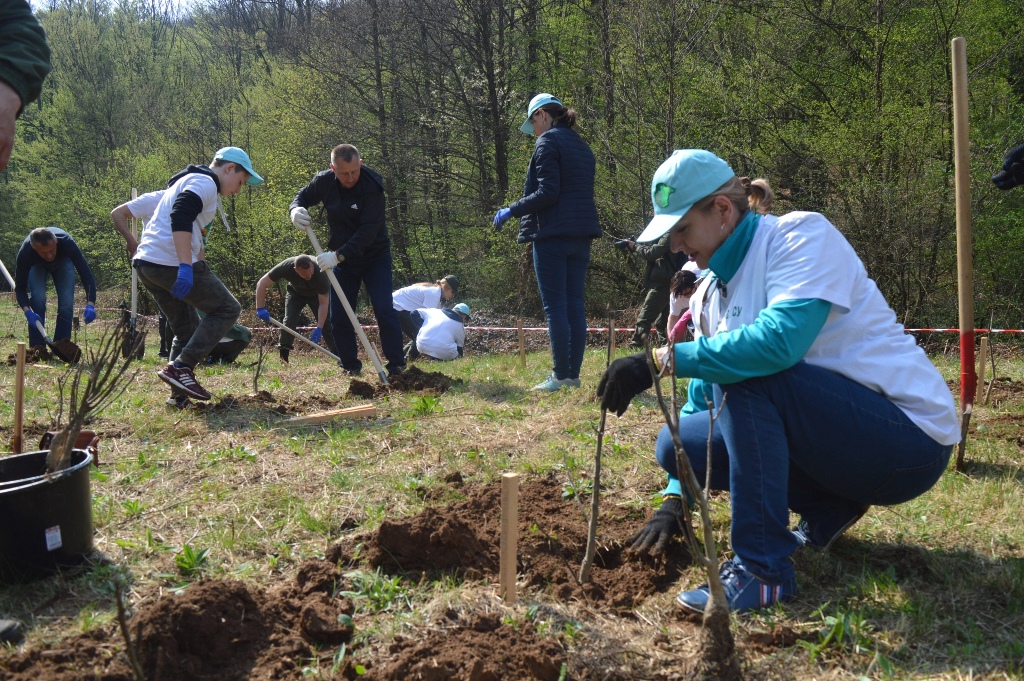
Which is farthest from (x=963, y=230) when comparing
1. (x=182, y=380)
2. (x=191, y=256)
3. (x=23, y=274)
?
(x=23, y=274)

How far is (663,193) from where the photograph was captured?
231 cm

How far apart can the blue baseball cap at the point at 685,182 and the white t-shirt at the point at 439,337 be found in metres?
7.42

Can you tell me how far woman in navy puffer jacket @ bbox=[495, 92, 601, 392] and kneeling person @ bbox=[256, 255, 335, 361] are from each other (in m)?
3.23

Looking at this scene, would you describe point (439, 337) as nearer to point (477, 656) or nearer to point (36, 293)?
point (36, 293)

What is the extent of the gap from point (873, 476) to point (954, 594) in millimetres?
426

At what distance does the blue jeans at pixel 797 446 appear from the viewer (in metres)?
2.17

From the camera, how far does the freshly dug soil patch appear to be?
1932mm

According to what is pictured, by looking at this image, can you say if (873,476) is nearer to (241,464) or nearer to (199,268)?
(241,464)

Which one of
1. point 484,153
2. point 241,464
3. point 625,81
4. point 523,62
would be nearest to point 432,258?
point 484,153

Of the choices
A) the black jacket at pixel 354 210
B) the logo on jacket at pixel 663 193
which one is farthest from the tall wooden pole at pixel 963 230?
the black jacket at pixel 354 210

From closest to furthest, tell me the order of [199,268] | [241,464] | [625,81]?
[241,464] < [199,268] < [625,81]

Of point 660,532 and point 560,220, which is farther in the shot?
point 560,220

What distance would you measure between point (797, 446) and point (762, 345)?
14.6 inches

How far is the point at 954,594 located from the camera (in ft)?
7.45
